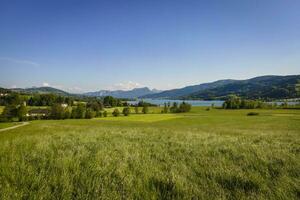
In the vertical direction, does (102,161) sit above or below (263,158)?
above

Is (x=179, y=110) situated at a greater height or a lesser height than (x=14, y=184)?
lesser

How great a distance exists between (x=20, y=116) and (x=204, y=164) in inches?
3647

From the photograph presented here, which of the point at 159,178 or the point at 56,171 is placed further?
the point at 56,171

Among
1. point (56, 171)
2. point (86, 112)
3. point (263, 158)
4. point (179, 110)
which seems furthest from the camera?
point (179, 110)

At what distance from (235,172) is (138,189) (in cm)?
198

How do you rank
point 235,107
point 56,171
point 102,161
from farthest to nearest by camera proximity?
point 235,107, point 102,161, point 56,171

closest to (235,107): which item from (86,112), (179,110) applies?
(179,110)

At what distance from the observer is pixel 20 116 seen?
8119cm

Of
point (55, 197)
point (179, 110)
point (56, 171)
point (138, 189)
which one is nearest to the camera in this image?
point (55, 197)

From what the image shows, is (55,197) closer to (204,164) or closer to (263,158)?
(204,164)

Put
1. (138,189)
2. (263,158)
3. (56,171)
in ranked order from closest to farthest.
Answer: (138,189)
(56,171)
(263,158)

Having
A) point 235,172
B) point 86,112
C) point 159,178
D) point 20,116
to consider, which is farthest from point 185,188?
point 20,116

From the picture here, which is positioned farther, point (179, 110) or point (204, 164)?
point (179, 110)

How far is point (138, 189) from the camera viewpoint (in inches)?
119
